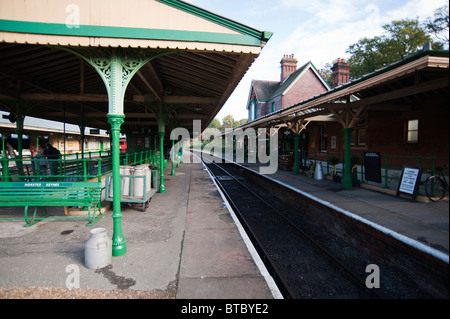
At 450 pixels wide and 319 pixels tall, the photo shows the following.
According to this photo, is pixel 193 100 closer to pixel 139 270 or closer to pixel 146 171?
pixel 146 171

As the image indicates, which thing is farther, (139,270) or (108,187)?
(108,187)

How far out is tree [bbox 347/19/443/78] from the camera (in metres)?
30.6

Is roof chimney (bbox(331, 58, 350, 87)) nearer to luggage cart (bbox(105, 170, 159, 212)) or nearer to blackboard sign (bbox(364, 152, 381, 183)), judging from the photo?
blackboard sign (bbox(364, 152, 381, 183))

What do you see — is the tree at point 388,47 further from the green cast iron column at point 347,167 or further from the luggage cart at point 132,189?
the luggage cart at point 132,189

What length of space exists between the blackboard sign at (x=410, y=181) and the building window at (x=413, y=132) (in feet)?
12.9

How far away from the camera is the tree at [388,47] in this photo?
3062cm

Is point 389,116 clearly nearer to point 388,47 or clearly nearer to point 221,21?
point 221,21

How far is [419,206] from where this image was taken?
257 inches

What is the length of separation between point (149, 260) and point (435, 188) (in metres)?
7.99

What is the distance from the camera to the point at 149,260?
14.0 ft

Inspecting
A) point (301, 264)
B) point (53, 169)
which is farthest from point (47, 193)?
point (301, 264)

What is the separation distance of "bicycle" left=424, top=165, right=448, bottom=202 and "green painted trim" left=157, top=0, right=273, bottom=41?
5999mm
